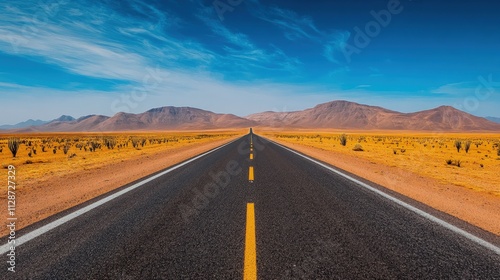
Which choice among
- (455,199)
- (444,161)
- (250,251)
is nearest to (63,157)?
(250,251)

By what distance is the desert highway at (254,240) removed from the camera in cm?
304

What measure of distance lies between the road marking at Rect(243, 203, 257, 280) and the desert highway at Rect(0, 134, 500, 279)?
0.01 m

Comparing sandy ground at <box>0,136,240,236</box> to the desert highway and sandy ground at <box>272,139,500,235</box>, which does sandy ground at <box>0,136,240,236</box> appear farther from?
sandy ground at <box>272,139,500,235</box>

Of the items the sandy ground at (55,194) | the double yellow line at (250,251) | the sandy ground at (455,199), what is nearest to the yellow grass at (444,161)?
the sandy ground at (455,199)

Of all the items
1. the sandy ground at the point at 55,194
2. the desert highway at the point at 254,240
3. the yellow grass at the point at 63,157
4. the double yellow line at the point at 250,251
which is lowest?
the yellow grass at the point at 63,157

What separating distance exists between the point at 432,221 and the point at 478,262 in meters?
1.52

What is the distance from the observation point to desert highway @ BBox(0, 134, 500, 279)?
9.96 feet

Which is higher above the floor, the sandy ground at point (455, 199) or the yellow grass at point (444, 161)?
the sandy ground at point (455, 199)

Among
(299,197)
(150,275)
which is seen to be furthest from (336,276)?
(299,197)

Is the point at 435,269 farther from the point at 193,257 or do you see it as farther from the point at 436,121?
the point at 436,121

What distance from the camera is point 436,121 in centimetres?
19850

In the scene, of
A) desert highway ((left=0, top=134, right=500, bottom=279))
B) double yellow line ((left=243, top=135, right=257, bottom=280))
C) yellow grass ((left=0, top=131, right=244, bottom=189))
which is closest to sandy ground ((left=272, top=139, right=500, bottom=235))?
desert highway ((left=0, top=134, right=500, bottom=279))

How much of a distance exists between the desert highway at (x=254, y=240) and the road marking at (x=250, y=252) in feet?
0.04

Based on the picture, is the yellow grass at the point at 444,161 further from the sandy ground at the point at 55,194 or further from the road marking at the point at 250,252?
the sandy ground at the point at 55,194
